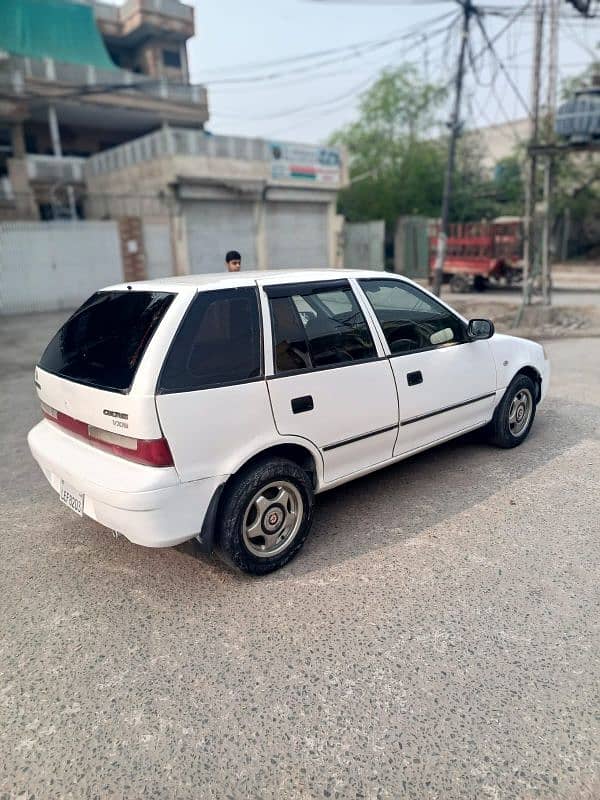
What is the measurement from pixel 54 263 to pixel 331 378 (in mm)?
15710

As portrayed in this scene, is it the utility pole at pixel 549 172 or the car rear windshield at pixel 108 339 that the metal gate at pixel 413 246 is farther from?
the car rear windshield at pixel 108 339

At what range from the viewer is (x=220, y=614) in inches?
111

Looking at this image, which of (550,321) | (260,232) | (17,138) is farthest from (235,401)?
(17,138)

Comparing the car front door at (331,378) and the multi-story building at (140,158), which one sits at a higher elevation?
the multi-story building at (140,158)

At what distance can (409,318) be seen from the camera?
3906 millimetres

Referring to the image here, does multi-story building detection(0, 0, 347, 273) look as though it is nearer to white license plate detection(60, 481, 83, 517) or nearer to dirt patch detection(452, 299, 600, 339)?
dirt patch detection(452, 299, 600, 339)

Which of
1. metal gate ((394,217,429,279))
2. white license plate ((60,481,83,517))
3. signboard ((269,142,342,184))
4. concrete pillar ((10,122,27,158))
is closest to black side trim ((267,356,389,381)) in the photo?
white license plate ((60,481,83,517))

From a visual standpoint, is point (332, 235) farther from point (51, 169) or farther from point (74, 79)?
point (74, 79)

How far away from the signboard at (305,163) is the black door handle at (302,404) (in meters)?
19.4

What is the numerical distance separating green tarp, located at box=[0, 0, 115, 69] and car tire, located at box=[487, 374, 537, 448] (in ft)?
97.2

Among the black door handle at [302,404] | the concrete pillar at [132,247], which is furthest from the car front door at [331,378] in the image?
the concrete pillar at [132,247]

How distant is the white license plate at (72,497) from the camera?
304 centimetres

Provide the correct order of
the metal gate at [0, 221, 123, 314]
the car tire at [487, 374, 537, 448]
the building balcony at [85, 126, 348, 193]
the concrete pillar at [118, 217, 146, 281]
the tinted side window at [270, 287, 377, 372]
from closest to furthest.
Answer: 1. the tinted side window at [270, 287, 377, 372]
2. the car tire at [487, 374, 537, 448]
3. the metal gate at [0, 221, 123, 314]
4. the concrete pillar at [118, 217, 146, 281]
5. the building balcony at [85, 126, 348, 193]

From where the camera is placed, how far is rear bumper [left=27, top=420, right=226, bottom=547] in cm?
268
